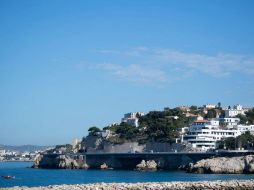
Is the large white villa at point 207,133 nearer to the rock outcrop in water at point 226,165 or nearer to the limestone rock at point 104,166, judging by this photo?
the limestone rock at point 104,166

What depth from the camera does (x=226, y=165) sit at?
7744 centimetres

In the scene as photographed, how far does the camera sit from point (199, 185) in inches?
1849

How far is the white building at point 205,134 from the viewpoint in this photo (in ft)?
341

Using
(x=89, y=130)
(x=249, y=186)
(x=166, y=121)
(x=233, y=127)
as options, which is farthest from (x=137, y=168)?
(x=249, y=186)

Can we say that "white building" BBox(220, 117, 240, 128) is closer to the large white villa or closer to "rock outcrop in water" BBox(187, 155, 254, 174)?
the large white villa

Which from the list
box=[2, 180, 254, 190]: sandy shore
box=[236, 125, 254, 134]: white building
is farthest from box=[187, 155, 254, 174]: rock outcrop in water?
box=[236, 125, 254, 134]: white building

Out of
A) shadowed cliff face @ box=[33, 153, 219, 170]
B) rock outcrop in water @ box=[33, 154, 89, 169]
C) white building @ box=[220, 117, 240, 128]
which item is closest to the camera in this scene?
shadowed cliff face @ box=[33, 153, 219, 170]

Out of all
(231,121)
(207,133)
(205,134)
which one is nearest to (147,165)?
(205,134)

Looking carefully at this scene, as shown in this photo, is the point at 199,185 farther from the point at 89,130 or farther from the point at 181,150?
the point at 89,130

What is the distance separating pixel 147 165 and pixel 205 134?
557 inches

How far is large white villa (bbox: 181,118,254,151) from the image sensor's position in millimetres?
103875

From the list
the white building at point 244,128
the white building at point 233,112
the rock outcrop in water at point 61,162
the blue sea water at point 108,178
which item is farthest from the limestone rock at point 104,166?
the white building at point 233,112

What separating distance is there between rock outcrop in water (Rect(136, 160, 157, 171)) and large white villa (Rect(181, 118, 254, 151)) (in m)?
9.73

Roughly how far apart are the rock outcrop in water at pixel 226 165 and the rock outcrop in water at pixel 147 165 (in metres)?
13.6
